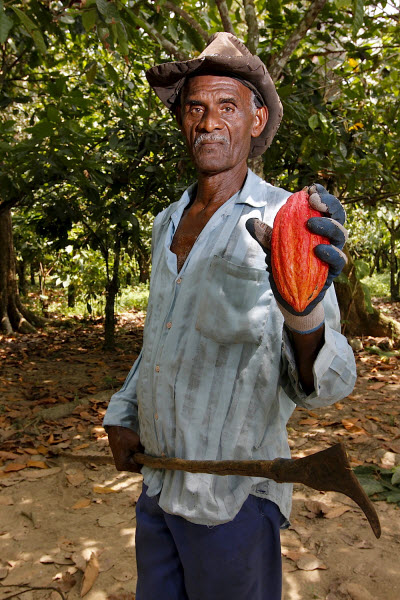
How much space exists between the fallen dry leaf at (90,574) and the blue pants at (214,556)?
1.04 metres

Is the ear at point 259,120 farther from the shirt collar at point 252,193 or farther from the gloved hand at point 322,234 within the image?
the gloved hand at point 322,234

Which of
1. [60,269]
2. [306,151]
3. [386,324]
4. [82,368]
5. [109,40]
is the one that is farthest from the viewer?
[60,269]

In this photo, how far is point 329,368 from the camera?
107cm

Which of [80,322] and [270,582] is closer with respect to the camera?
[270,582]

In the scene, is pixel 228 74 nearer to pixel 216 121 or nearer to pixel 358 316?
pixel 216 121

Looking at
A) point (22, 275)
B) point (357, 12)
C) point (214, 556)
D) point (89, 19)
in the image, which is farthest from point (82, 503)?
point (22, 275)

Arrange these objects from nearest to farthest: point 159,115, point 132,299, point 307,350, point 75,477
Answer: point 307,350, point 75,477, point 159,115, point 132,299

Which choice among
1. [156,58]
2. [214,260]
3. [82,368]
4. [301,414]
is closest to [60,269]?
[82,368]

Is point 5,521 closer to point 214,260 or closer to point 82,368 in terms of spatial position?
point 214,260

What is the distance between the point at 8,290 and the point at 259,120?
704cm

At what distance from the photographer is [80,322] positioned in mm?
9148

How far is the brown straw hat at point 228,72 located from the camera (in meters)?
1.33

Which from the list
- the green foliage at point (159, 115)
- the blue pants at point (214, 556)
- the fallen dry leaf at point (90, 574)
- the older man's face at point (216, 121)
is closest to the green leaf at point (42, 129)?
the green foliage at point (159, 115)

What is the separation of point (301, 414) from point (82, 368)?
2.57 m
